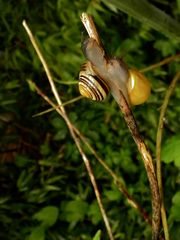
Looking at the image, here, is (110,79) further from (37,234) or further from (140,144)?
(37,234)

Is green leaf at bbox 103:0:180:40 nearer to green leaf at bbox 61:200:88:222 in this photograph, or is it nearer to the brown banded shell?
the brown banded shell

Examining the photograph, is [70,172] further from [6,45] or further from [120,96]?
[120,96]

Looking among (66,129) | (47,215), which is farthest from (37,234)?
(66,129)

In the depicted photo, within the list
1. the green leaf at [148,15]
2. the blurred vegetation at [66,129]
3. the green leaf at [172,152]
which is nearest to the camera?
the green leaf at [148,15]

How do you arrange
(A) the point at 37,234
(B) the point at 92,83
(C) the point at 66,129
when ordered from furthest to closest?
1. (C) the point at 66,129
2. (A) the point at 37,234
3. (B) the point at 92,83

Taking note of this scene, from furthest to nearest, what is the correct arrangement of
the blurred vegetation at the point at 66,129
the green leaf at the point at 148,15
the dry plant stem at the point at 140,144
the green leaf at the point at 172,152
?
the blurred vegetation at the point at 66,129 < the green leaf at the point at 172,152 < the green leaf at the point at 148,15 < the dry plant stem at the point at 140,144

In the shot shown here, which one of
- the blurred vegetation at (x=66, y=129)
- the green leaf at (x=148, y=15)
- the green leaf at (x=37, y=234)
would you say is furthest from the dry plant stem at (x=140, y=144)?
the green leaf at (x=37, y=234)

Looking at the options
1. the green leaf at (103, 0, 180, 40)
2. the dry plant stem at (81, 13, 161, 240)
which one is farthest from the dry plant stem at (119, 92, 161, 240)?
the green leaf at (103, 0, 180, 40)

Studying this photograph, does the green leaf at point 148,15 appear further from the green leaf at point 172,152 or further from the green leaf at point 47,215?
the green leaf at point 47,215
